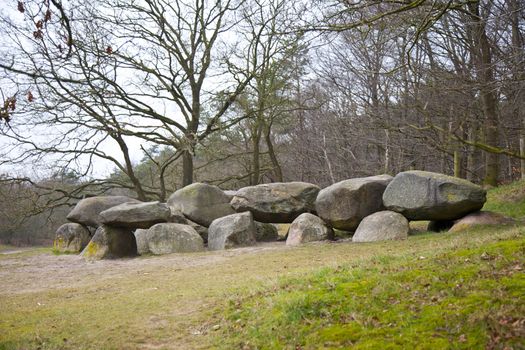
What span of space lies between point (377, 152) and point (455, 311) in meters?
22.5

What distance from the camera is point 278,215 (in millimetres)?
15023

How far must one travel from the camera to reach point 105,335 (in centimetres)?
553

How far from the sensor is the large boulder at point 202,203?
51.9 feet

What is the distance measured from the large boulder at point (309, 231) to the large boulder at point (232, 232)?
46.8 inches

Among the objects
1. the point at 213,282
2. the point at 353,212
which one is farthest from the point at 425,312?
the point at 353,212

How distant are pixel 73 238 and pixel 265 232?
22.2 ft

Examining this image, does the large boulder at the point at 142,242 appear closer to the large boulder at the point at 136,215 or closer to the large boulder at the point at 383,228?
the large boulder at the point at 136,215

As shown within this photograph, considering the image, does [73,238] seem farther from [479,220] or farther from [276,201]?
[479,220]

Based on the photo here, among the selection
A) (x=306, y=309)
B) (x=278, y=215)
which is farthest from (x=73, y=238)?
(x=306, y=309)

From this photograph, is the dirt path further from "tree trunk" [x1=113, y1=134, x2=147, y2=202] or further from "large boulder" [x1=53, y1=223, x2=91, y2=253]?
"tree trunk" [x1=113, y1=134, x2=147, y2=202]

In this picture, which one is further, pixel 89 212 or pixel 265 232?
pixel 89 212

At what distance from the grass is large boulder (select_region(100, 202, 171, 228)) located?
4.82m

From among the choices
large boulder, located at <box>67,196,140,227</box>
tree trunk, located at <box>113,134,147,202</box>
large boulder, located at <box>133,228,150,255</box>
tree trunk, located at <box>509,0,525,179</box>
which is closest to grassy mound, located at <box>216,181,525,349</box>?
tree trunk, located at <box>509,0,525,179</box>

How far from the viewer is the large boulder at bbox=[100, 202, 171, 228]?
1377cm
